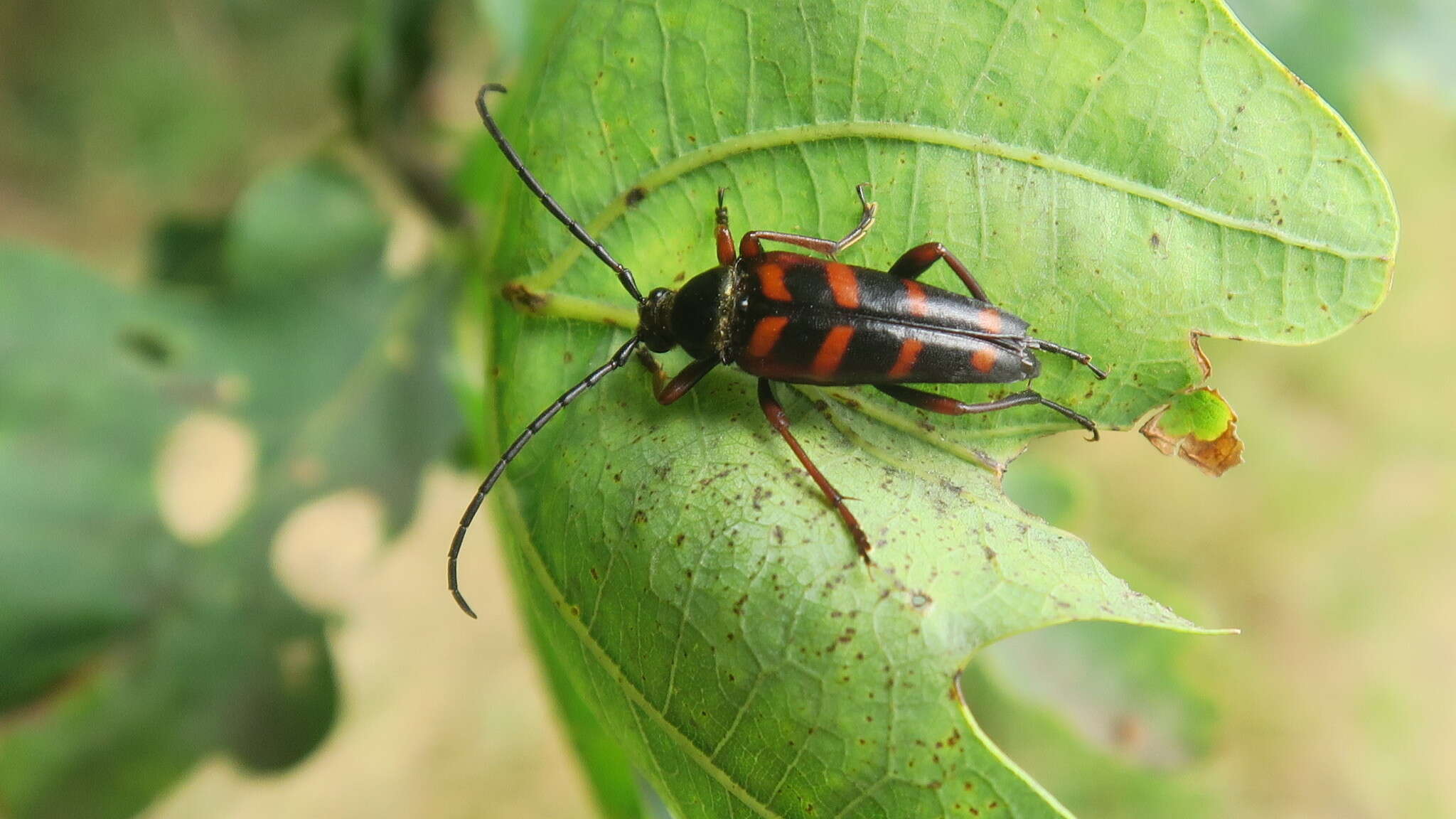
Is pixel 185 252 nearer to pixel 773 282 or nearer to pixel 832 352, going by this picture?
pixel 773 282

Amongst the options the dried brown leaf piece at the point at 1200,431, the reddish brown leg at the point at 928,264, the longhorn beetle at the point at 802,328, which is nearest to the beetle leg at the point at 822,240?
the longhorn beetle at the point at 802,328

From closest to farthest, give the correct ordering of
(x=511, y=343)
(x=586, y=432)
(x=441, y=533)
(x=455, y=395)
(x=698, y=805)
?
(x=698, y=805), (x=586, y=432), (x=511, y=343), (x=455, y=395), (x=441, y=533)

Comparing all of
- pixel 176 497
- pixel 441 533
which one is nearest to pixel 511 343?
pixel 176 497

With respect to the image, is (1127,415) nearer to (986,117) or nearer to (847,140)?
(986,117)

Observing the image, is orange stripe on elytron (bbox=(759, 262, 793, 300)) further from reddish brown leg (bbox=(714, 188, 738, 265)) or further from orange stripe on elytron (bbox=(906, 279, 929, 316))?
orange stripe on elytron (bbox=(906, 279, 929, 316))

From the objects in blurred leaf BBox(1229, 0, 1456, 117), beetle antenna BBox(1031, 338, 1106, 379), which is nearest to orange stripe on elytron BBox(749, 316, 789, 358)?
beetle antenna BBox(1031, 338, 1106, 379)

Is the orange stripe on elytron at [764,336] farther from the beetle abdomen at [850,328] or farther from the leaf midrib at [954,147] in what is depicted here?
the leaf midrib at [954,147]

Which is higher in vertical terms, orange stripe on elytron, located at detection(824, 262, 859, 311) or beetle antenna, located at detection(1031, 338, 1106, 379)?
beetle antenna, located at detection(1031, 338, 1106, 379)
